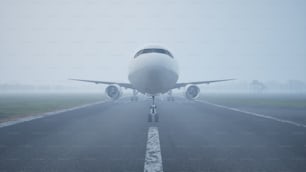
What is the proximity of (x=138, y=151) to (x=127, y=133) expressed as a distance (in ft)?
10.4

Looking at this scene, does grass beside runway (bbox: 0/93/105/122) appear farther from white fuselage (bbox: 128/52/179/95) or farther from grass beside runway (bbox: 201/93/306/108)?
grass beside runway (bbox: 201/93/306/108)

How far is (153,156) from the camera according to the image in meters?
6.35

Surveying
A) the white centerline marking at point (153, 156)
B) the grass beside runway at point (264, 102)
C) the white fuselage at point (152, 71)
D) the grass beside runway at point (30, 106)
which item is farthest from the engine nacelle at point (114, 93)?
the grass beside runway at point (264, 102)

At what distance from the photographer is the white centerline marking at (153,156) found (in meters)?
5.33

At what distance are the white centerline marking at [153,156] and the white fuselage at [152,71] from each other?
9.55 feet

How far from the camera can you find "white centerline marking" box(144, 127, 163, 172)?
5332mm

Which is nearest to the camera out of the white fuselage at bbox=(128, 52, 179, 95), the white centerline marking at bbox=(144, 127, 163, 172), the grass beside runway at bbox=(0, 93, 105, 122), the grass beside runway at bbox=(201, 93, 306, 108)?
the white centerline marking at bbox=(144, 127, 163, 172)

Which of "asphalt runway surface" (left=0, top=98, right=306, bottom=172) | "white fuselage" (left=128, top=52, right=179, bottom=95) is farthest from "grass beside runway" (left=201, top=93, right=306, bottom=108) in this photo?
"asphalt runway surface" (left=0, top=98, right=306, bottom=172)

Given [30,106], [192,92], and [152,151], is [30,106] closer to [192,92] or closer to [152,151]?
[192,92]

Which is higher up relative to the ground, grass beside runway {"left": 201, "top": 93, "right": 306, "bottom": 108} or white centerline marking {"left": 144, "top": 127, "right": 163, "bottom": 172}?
grass beside runway {"left": 201, "top": 93, "right": 306, "bottom": 108}

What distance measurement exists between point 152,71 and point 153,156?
4.89m

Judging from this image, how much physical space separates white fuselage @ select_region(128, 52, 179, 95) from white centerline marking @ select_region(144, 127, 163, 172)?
2911 mm

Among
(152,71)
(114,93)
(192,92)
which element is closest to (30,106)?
(114,93)

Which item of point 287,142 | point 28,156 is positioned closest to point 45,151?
point 28,156
